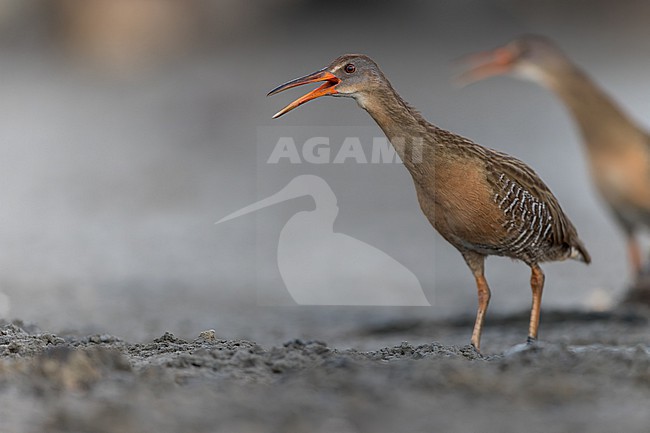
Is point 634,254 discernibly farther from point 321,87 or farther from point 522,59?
point 321,87

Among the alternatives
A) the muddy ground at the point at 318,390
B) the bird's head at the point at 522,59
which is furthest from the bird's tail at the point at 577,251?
the bird's head at the point at 522,59

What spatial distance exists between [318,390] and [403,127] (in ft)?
6.80

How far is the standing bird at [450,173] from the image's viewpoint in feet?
18.1

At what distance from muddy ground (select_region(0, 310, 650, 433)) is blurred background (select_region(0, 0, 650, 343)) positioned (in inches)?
120

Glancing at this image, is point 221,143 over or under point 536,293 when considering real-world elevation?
over

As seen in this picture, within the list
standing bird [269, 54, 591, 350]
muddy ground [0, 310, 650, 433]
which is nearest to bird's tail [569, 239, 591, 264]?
standing bird [269, 54, 591, 350]

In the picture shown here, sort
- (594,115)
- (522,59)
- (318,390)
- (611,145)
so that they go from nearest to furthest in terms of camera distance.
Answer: (318,390) < (611,145) < (594,115) < (522,59)

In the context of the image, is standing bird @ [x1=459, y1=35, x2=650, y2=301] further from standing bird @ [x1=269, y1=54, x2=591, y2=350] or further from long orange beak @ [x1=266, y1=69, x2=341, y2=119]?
long orange beak @ [x1=266, y1=69, x2=341, y2=119]

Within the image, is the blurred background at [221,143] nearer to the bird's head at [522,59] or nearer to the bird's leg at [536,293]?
the bird's head at [522,59]

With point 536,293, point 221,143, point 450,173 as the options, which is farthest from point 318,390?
point 221,143

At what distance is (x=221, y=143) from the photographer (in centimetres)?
1545

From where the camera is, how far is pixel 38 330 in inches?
239

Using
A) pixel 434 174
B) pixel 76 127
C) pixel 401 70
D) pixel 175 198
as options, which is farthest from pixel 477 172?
pixel 401 70

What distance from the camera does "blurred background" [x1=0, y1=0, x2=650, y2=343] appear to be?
30.9 ft
